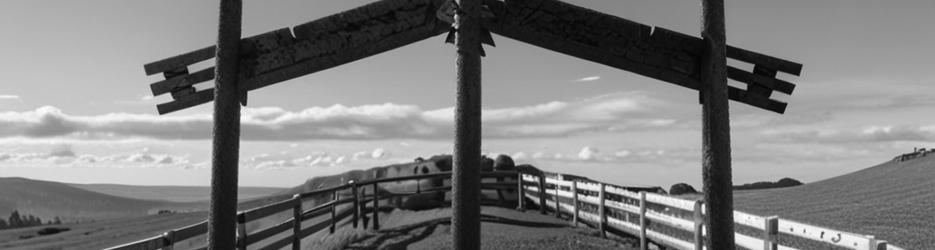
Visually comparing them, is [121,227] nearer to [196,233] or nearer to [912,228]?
[196,233]

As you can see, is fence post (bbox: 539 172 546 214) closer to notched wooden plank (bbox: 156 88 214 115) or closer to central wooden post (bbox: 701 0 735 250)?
central wooden post (bbox: 701 0 735 250)

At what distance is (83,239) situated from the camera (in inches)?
1444

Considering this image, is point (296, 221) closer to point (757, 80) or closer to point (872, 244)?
point (757, 80)

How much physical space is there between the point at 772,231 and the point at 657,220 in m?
4.01

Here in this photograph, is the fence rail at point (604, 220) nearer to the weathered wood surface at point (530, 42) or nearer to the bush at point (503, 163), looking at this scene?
the weathered wood surface at point (530, 42)

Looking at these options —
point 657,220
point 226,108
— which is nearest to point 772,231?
point 657,220

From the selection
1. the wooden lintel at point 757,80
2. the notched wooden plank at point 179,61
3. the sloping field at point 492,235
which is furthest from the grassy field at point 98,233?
the wooden lintel at point 757,80

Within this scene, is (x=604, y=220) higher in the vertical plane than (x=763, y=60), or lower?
lower

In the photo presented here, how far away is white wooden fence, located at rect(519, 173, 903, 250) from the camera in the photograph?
7.14 meters

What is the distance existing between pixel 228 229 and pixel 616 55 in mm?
4495

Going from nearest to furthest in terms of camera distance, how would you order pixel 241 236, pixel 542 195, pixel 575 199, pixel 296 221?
1. pixel 241 236
2. pixel 296 221
3. pixel 575 199
4. pixel 542 195

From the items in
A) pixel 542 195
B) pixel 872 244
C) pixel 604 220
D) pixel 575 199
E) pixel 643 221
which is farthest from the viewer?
pixel 542 195

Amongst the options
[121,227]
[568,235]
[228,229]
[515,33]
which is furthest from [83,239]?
[515,33]

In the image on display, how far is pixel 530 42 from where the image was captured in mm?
7074
